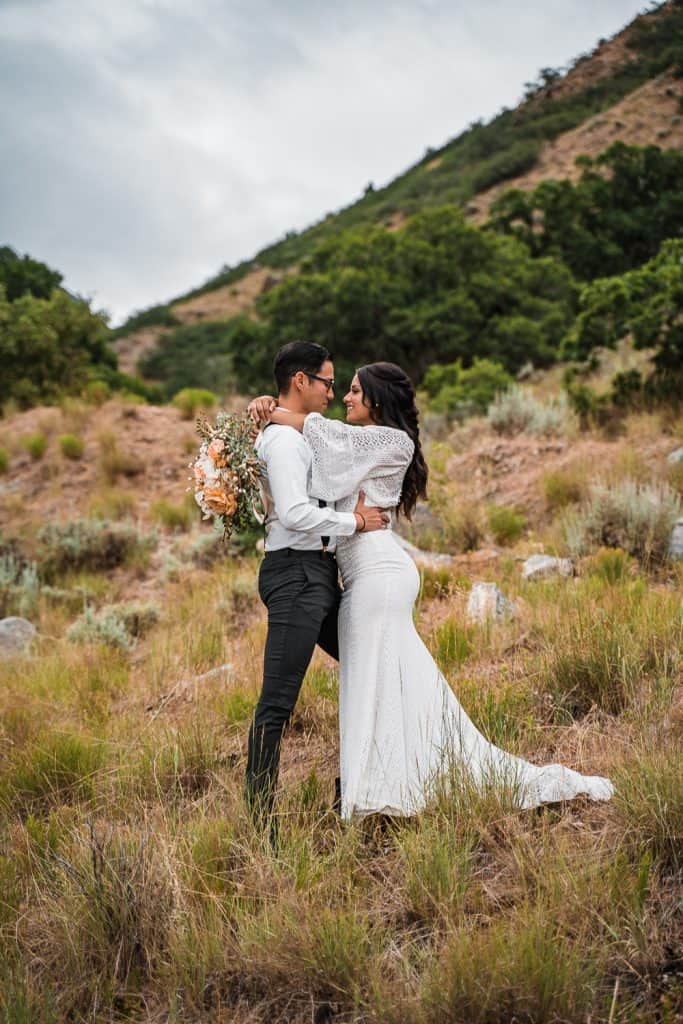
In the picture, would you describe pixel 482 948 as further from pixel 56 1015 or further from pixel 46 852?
pixel 46 852

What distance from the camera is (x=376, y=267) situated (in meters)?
22.0

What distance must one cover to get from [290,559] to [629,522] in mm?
4369

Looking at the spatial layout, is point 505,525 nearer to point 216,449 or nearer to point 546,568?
point 546,568

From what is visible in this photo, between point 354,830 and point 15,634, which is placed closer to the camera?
point 354,830

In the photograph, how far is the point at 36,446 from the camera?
13.4 m

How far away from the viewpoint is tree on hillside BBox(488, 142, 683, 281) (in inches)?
976

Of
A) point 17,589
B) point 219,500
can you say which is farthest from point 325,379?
point 17,589

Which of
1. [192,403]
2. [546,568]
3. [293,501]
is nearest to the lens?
[293,501]

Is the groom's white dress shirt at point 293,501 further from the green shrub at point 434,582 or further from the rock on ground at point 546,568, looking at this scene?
the rock on ground at point 546,568

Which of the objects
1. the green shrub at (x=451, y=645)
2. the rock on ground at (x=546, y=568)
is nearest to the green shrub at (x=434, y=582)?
the rock on ground at (x=546, y=568)

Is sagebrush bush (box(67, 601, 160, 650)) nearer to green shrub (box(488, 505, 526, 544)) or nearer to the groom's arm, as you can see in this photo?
green shrub (box(488, 505, 526, 544))

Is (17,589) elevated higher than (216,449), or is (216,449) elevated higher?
(216,449)

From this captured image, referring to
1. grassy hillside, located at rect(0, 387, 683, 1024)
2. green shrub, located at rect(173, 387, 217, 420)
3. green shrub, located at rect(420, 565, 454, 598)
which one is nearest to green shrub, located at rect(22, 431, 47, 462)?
green shrub, located at rect(173, 387, 217, 420)

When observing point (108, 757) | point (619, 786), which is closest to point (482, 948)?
point (619, 786)
